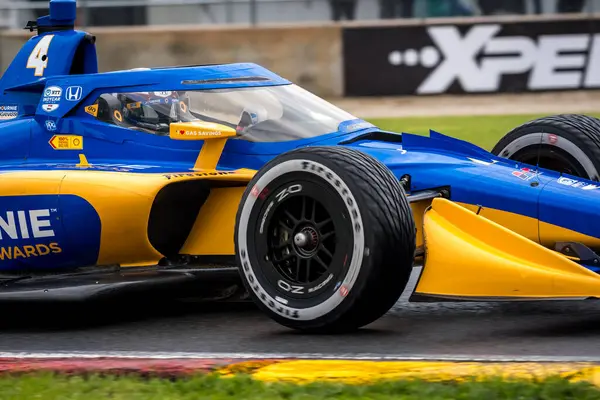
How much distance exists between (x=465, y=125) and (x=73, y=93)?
32.3 feet

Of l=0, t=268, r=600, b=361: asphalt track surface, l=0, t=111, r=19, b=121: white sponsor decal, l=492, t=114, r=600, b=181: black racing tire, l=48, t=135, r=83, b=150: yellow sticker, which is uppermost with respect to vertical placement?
l=0, t=111, r=19, b=121: white sponsor decal

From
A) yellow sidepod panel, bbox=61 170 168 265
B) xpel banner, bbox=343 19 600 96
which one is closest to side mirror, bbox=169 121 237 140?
yellow sidepod panel, bbox=61 170 168 265

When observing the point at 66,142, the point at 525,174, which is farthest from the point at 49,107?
the point at 525,174

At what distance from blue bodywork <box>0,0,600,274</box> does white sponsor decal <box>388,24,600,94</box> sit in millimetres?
13119

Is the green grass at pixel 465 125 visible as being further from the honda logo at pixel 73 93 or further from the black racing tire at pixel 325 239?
the black racing tire at pixel 325 239

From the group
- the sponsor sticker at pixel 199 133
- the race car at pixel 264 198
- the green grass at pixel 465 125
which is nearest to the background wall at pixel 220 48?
the green grass at pixel 465 125

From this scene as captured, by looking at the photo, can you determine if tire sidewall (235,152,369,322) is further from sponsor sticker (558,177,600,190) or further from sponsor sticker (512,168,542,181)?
sponsor sticker (558,177,600,190)

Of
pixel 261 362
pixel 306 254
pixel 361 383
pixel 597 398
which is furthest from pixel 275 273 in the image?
pixel 597 398

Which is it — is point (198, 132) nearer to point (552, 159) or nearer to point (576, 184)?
point (576, 184)

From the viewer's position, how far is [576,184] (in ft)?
19.0

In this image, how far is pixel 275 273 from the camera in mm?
5492

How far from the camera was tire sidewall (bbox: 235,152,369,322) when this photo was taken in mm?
5227

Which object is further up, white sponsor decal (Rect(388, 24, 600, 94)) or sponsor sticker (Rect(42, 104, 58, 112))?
sponsor sticker (Rect(42, 104, 58, 112))

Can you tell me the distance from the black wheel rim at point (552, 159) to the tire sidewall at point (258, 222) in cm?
Result: 178
